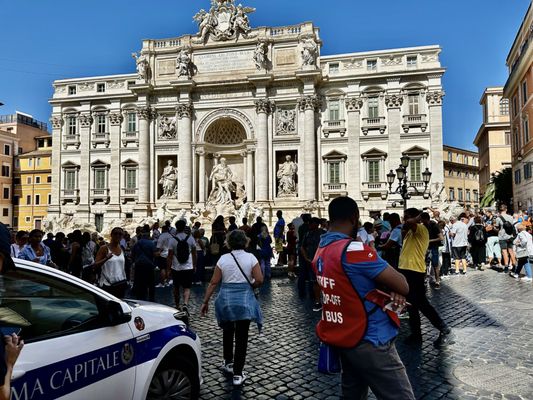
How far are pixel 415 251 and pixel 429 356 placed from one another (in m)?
1.54

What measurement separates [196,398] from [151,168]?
1167 inches

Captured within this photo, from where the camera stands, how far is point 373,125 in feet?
96.8

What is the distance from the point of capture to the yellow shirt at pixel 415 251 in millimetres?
6473

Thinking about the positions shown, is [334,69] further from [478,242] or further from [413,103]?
[478,242]

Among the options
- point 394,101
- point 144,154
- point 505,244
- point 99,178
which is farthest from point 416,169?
point 99,178

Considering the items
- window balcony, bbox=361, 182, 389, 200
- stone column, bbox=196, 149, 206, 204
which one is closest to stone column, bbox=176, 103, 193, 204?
stone column, bbox=196, 149, 206, 204

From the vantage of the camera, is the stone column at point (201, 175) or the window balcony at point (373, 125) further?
the stone column at point (201, 175)

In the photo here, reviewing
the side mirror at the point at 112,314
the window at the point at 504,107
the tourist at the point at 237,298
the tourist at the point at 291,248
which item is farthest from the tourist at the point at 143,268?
the window at the point at 504,107

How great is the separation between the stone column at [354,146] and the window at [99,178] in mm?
19305

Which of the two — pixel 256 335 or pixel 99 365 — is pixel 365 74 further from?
pixel 99 365

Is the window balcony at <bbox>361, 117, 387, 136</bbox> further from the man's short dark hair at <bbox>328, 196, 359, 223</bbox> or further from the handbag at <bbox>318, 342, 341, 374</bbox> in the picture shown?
the handbag at <bbox>318, 342, 341, 374</bbox>

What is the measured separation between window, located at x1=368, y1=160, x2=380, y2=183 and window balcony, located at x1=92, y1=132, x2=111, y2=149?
20.6 m

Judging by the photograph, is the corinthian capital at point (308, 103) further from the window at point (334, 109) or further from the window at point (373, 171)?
the window at point (373, 171)

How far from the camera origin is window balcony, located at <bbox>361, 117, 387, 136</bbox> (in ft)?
96.3
